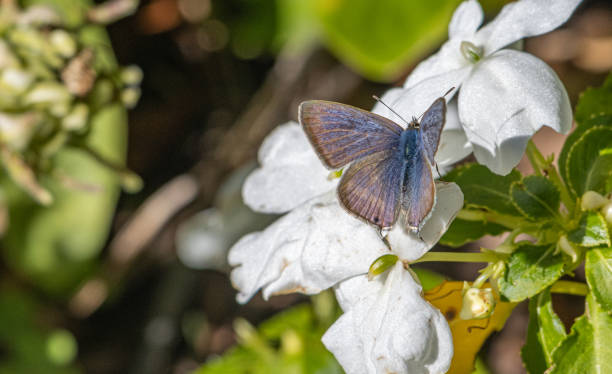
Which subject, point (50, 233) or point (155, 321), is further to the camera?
point (155, 321)

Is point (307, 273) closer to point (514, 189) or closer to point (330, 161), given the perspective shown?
point (330, 161)

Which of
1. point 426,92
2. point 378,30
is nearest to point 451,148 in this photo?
point 426,92

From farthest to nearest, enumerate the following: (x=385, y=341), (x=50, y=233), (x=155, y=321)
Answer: (x=155, y=321) < (x=50, y=233) < (x=385, y=341)

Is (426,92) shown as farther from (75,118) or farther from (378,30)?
(378,30)

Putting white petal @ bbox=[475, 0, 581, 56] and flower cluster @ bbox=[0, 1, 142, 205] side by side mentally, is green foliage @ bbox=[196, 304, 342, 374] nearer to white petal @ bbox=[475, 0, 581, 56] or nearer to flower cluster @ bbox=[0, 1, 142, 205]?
flower cluster @ bbox=[0, 1, 142, 205]

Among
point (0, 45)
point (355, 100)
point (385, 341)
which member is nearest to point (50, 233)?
point (0, 45)

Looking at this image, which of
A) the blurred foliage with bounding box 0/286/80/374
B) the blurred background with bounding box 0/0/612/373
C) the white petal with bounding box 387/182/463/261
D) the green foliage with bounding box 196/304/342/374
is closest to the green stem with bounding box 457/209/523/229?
the white petal with bounding box 387/182/463/261

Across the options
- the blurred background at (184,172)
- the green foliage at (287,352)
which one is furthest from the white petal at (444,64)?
the blurred background at (184,172)
